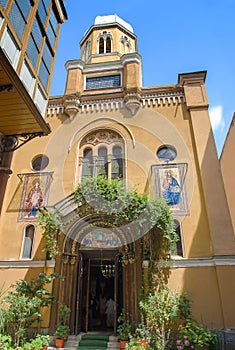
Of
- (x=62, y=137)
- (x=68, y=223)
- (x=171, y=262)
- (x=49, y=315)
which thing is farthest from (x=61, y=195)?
(x=171, y=262)

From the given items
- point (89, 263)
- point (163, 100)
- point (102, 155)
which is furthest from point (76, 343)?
point (163, 100)

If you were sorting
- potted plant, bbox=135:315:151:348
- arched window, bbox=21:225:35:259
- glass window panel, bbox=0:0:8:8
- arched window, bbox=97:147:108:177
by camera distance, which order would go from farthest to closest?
arched window, bbox=97:147:108:177, arched window, bbox=21:225:35:259, potted plant, bbox=135:315:151:348, glass window panel, bbox=0:0:8:8

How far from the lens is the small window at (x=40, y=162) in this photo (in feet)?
39.7

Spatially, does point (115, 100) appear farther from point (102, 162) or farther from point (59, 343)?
point (59, 343)

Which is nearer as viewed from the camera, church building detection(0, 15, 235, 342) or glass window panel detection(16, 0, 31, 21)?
glass window panel detection(16, 0, 31, 21)

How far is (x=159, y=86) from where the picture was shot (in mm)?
13289

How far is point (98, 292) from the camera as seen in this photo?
42.6ft

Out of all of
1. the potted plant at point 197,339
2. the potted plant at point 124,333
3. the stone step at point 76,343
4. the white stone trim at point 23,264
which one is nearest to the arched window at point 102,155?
the white stone trim at point 23,264

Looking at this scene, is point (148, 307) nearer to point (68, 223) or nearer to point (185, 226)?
point (185, 226)

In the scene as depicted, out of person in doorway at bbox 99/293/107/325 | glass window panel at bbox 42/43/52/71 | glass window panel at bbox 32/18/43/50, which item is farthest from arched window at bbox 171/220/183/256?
glass window panel at bbox 32/18/43/50

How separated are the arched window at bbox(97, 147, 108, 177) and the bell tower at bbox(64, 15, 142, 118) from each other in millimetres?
2396

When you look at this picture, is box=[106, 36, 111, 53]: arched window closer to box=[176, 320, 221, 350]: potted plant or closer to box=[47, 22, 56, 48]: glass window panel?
box=[47, 22, 56, 48]: glass window panel

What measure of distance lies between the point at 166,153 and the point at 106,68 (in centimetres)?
681

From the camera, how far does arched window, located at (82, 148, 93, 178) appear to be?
11923 mm
